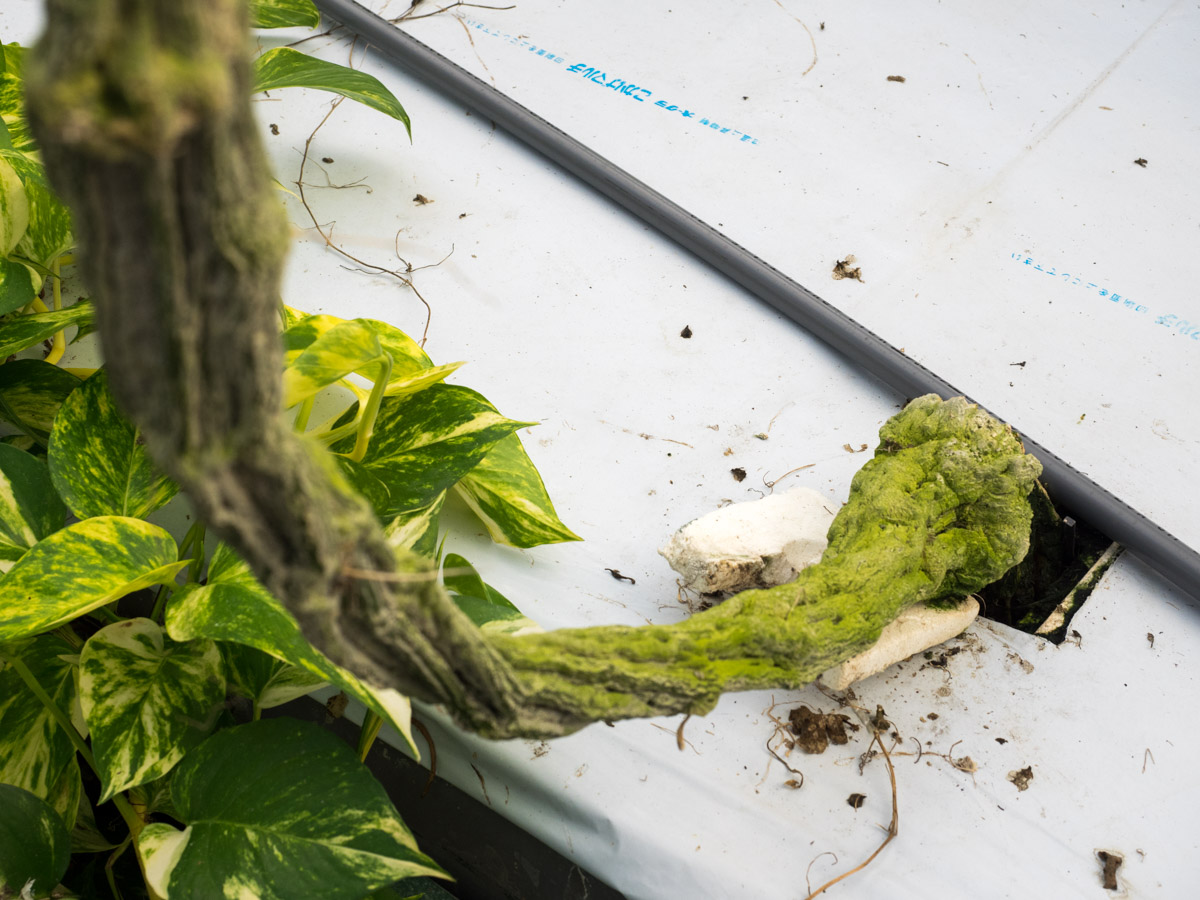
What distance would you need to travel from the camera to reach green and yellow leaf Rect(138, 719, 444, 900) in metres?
0.59

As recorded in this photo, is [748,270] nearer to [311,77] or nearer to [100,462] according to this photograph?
[311,77]

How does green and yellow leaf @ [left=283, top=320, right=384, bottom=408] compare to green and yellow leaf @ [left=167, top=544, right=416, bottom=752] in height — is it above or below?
above

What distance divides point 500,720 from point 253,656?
390 millimetres

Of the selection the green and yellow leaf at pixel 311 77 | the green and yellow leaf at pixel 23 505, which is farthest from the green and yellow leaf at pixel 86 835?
the green and yellow leaf at pixel 311 77

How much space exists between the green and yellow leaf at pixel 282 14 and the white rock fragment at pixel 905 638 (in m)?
1.16

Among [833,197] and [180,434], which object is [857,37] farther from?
[180,434]

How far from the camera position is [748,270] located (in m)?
1.14

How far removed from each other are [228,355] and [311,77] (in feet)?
3.10

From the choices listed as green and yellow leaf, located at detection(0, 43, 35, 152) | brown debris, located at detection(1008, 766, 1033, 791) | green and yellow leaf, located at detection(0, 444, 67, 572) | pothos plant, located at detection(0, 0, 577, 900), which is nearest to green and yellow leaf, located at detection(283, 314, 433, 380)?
pothos plant, located at detection(0, 0, 577, 900)

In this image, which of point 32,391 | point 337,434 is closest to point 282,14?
point 32,391

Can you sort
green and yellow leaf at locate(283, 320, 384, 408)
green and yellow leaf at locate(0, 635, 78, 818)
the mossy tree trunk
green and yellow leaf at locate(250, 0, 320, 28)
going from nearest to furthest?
the mossy tree trunk → green and yellow leaf at locate(283, 320, 384, 408) → green and yellow leaf at locate(0, 635, 78, 818) → green and yellow leaf at locate(250, 0, 320, 28)

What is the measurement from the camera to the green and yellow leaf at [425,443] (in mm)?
730

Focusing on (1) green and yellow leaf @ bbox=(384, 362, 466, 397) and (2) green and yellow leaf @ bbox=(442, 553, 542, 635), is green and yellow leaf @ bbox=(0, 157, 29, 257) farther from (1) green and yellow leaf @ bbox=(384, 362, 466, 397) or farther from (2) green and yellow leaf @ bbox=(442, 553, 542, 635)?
(2) green and yellow leaf @ bbox=(442, 553, 542, 635)

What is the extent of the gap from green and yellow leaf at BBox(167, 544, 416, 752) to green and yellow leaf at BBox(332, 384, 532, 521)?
141mm
